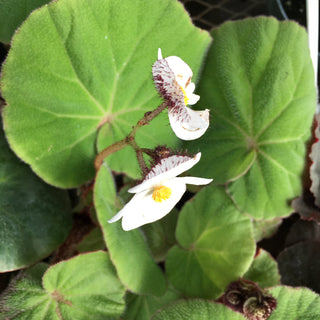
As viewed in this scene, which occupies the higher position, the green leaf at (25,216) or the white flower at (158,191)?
the white flower at (158,191)

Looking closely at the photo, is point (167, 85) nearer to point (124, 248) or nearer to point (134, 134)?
point (134, 134)

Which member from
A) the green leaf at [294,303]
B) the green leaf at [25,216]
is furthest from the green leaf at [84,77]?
the green leaf at [294,303]

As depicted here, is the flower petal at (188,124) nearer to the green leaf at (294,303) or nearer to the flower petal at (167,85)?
the flower petal at (167,85)

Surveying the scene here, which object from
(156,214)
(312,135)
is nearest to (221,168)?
(312,135)

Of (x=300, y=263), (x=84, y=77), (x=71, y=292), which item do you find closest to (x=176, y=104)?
(x=84, y=77)

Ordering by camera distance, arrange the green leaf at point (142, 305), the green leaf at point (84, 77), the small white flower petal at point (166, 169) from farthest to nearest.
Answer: the green leaf at point (142, 305), the green leaf at point (84, 77), the small white flower petal at point (166, 169)

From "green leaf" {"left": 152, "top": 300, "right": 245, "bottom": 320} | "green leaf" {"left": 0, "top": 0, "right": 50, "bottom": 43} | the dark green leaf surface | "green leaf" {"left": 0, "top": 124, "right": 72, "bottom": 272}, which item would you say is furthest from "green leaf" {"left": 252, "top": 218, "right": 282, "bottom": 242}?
"green leaf" {"left": 0, "top": 0, "right": 50, "bottom": 43}

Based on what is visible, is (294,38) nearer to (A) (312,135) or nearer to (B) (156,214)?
(A) (312,135)
